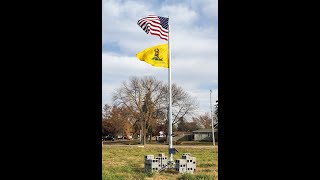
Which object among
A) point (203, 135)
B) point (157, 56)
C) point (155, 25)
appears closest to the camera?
point (155, 25)

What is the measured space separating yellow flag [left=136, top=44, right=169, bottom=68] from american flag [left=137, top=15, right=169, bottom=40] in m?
0.27

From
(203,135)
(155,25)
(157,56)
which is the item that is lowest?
(203,135)

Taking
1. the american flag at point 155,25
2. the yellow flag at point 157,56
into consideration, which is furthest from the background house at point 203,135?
the american flag at point 155,25

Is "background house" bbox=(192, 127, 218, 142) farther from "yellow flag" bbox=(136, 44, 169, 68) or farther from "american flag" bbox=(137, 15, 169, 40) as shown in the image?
"american flag" bbox=(137, 15, 169, 40)

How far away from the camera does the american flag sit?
23.5ft

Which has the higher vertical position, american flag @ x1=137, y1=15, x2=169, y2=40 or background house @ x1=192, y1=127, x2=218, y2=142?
american flag @ x1=137, y1=15, x2=169, y2=40

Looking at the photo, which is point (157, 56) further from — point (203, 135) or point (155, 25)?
point (203, 135)

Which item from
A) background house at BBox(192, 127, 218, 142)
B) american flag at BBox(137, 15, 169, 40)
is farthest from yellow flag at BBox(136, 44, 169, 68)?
background house at BBox(192, 127, 218, 142)

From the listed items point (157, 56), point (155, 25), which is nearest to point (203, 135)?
point (157, 56)

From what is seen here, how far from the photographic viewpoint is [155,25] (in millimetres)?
7434

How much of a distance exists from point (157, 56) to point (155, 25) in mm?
742
